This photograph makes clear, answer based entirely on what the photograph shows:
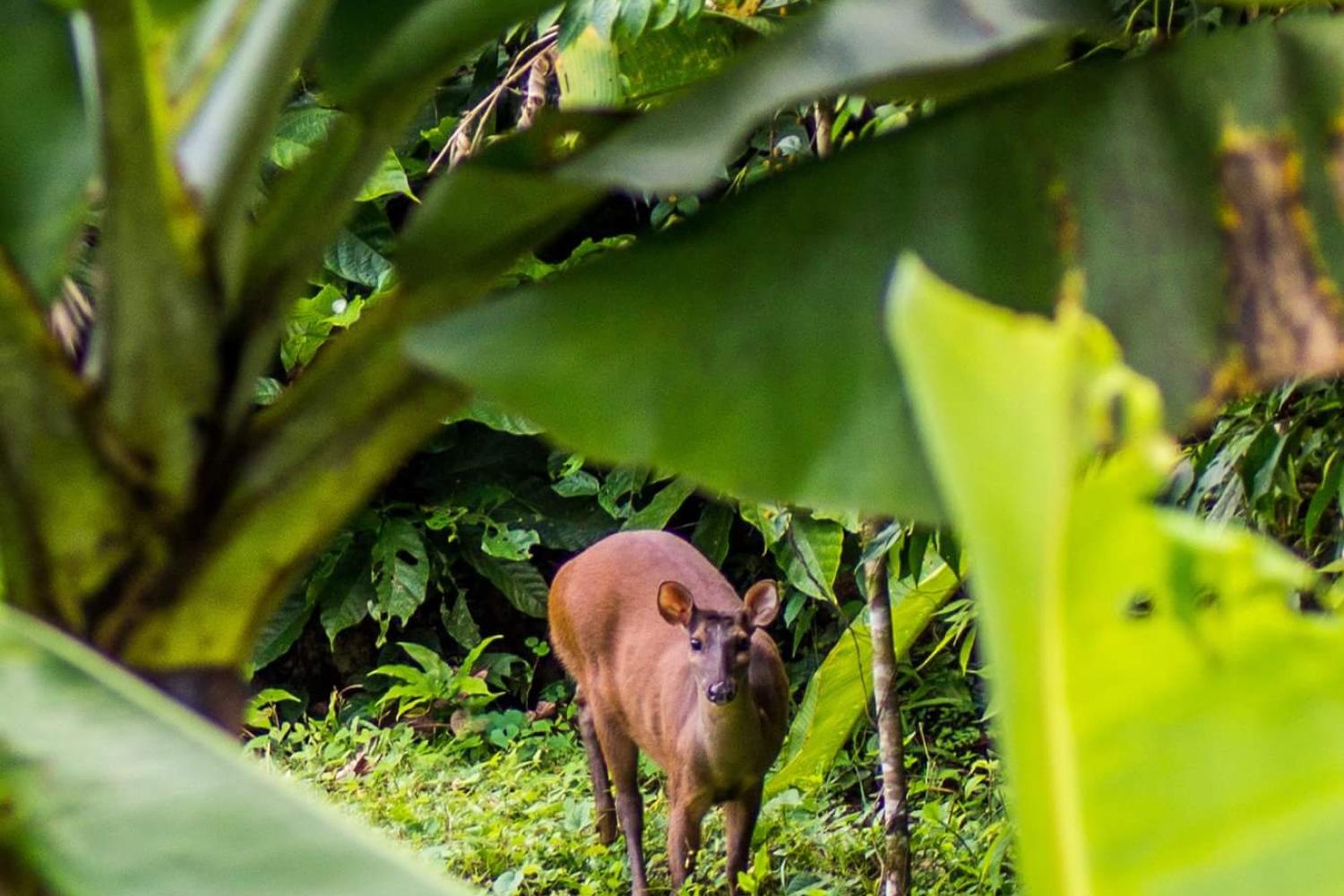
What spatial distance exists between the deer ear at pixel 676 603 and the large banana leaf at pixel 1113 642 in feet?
9.71

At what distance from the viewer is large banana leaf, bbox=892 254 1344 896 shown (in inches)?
9.4

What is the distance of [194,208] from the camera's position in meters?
0.58

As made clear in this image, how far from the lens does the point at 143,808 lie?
39 centimetres

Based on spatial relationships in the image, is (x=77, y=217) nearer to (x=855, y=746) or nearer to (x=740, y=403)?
(x=740, y=403)

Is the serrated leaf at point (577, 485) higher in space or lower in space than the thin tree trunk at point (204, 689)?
lower

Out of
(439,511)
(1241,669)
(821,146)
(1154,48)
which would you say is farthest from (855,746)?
(1241,669)

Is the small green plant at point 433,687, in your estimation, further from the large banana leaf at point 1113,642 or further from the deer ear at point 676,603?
the large banana leaf at point 1113,642

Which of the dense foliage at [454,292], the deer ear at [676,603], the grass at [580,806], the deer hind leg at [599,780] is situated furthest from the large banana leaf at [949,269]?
the deer hind leg at [599,780]

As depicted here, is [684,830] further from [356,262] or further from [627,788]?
[356,262]

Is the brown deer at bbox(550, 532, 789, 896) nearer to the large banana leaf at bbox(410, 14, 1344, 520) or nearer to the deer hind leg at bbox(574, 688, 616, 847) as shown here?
the deer hind leg at bbox(574, 688, 616, 847)

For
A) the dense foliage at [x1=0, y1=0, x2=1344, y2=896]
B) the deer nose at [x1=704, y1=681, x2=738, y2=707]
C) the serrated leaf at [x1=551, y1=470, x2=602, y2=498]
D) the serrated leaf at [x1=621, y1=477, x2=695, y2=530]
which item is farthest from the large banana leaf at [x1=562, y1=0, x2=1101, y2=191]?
the serrated leaf at [x1=551, y1=470, x2=602, y2=498]

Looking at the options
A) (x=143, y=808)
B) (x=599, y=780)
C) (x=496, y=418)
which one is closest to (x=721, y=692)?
(x=599, y=780)

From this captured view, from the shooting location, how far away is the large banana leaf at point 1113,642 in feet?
0.78

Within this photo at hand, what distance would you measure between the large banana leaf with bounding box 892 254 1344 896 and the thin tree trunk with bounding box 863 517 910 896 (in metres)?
1.90
